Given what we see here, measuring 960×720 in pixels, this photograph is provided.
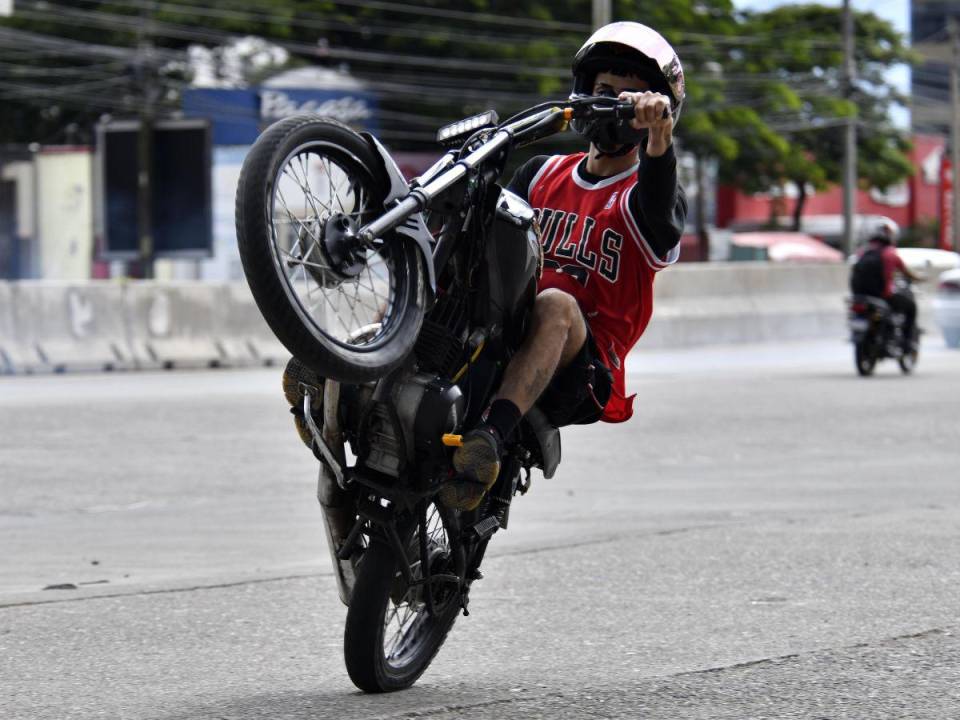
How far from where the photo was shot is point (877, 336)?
19.5 meters

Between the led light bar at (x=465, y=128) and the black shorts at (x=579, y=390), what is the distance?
2.15 ft

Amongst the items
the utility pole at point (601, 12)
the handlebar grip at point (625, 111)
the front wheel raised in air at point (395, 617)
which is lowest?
the front wheel raised in air at point (395, 617)

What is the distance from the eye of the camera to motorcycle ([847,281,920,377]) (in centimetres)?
1947

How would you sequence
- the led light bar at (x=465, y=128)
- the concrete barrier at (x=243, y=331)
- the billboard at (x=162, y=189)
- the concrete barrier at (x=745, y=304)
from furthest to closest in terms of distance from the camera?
1. the billboard at (x=162, y=189)
2. the concrete barrier at (x=745, y=304)
3. the concrete barrier at (x=243, y=331)
4. the led light bar at (x=465, y=128)

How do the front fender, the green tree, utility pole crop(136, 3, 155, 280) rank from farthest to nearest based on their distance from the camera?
the green tree < utility pole crop(136, 3, 155, 280) < the front fender

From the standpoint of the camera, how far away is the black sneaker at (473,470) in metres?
4.61

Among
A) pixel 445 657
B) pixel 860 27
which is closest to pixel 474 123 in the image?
pixel 445 657

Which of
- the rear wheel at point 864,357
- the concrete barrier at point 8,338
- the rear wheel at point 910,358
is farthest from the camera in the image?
the rear wheel at point 910,358

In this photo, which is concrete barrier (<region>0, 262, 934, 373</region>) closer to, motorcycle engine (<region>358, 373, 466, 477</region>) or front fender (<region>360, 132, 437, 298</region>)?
motorcycle engine (<region>358, 373, 466, 477</region>)

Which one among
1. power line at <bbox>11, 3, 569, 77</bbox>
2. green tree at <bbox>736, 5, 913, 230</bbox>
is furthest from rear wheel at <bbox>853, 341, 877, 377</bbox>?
green tree at <bbox>736, 5, 913, 230</bbox>

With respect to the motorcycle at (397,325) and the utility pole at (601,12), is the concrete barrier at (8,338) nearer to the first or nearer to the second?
the motorcycle at (397,325)

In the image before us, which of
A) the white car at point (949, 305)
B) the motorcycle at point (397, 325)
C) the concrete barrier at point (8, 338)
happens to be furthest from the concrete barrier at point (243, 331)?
the motorcycle at point (397, 325)

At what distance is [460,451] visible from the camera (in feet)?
15.1

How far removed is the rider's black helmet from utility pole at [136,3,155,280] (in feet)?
92.7
